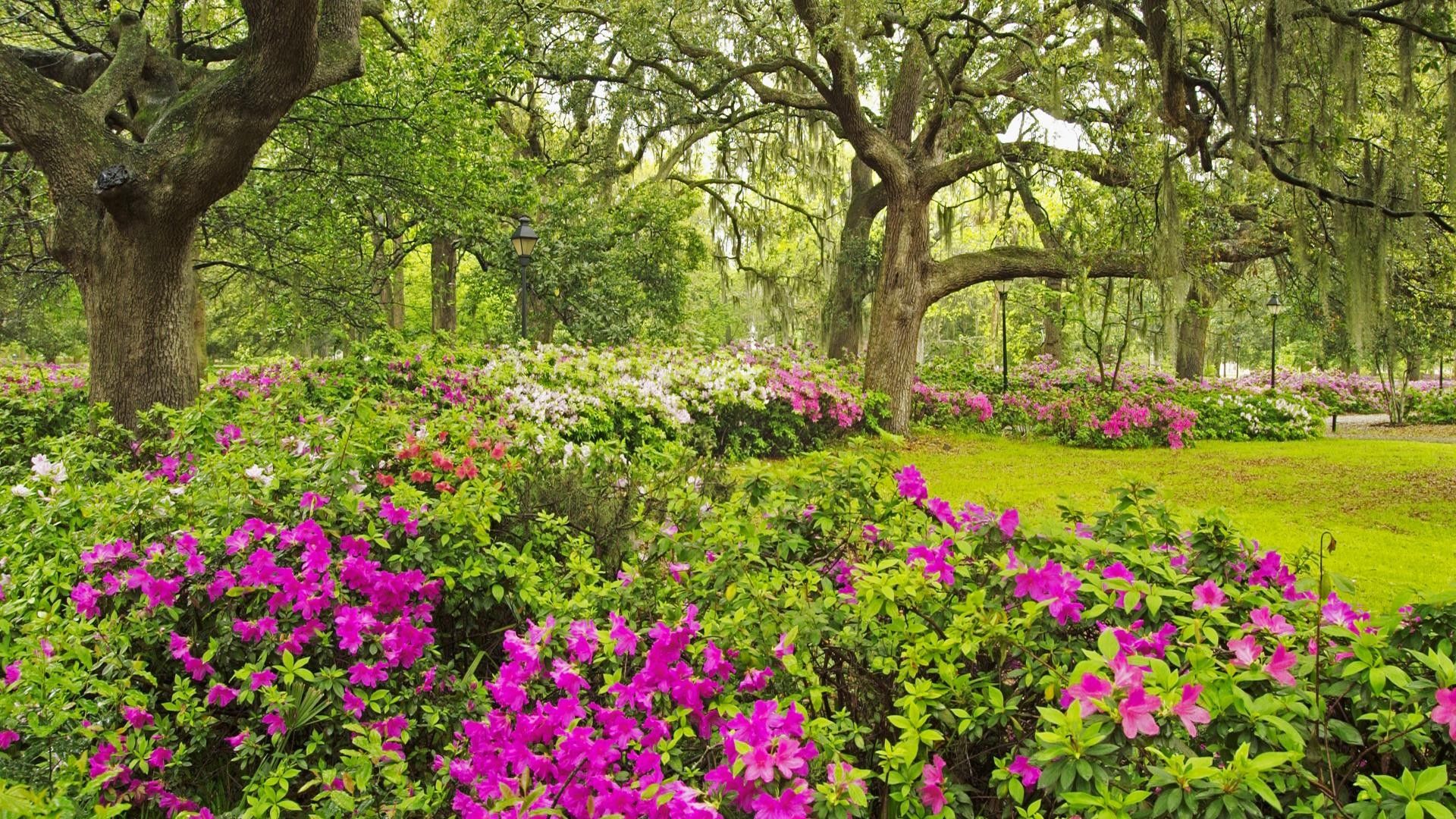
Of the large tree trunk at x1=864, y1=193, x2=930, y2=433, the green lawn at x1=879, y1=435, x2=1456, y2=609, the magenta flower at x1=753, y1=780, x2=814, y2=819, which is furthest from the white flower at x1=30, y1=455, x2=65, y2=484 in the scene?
the large tree trunk at x1=864, y1=193, x2=930, y2=433

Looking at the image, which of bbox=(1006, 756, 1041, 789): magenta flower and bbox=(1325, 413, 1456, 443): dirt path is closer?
bbox=(1006, 756, 1041, 789): magenta flower

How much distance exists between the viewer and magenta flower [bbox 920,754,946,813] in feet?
4.95

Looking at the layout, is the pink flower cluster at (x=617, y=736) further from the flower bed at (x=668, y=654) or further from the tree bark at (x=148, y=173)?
the tree bark at (x=148, y=173)

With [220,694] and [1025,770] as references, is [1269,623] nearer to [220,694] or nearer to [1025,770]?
[1025,770]

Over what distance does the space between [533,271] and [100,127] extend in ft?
32.6

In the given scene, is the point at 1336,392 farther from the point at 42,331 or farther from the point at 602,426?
the point at 42,331

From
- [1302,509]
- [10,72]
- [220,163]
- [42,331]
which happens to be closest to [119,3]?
[10,72]

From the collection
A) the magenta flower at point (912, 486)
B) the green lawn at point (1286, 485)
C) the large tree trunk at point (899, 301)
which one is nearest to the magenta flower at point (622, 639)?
the magenta flower at point (912, 486)

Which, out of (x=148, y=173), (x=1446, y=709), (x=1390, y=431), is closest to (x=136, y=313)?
(x=148, y=173)

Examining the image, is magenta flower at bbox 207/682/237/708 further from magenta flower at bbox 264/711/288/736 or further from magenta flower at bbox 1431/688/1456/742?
magenta flower at bbox 1431/688/1456/742

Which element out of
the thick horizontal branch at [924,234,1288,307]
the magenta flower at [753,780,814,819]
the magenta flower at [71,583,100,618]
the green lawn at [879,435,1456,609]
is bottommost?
the green lawn at [879,435,1456,609]

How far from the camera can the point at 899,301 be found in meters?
12.0

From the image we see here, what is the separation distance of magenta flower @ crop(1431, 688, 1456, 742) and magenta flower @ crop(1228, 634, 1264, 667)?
0.84 ft

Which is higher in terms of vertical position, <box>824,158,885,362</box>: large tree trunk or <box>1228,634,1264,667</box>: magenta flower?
<box>824,158,885,362</box>: large tree trunk
